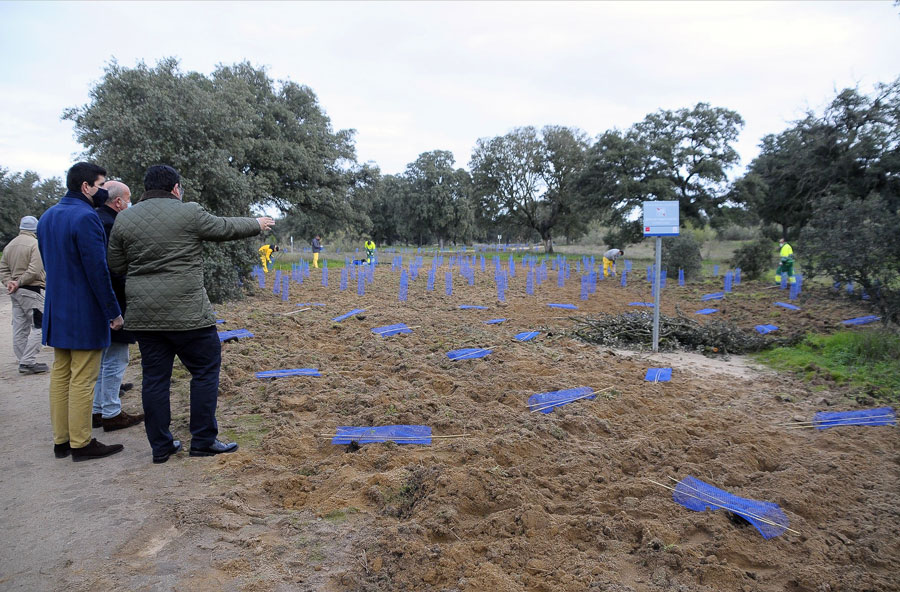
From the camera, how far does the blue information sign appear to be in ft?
21.6

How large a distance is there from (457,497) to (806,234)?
7.45 metres

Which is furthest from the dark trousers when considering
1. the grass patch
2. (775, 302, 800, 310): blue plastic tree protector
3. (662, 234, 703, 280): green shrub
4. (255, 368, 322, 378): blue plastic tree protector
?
(662, 234, 703, 280): green shrub

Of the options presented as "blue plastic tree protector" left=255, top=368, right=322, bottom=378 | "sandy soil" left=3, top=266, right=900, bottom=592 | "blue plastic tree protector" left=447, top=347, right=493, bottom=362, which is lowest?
"sandy soil" left=3, top=266, right=900, bottom=592

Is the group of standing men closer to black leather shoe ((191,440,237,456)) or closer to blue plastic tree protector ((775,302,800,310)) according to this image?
black leather shoe ((191,440,237,456))

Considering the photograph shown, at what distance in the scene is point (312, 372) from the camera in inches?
204

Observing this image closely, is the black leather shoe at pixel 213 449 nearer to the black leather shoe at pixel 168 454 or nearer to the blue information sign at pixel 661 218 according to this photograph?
the black leather shoe at pixel 168 454

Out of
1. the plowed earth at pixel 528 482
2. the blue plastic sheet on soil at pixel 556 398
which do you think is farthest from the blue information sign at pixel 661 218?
the blue plastic sheet on soil at pixel 556 398

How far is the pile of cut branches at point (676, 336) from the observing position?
695 centimetres

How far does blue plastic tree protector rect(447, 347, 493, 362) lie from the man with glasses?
3.41 meters

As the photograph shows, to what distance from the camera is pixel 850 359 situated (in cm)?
606

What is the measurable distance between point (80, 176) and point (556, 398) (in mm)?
3899

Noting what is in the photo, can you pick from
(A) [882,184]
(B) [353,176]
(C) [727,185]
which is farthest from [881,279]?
(B) [353,176]

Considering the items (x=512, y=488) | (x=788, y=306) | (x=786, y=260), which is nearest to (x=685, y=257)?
(x=786, y=260)

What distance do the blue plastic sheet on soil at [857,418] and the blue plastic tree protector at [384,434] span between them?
10.3 feet
